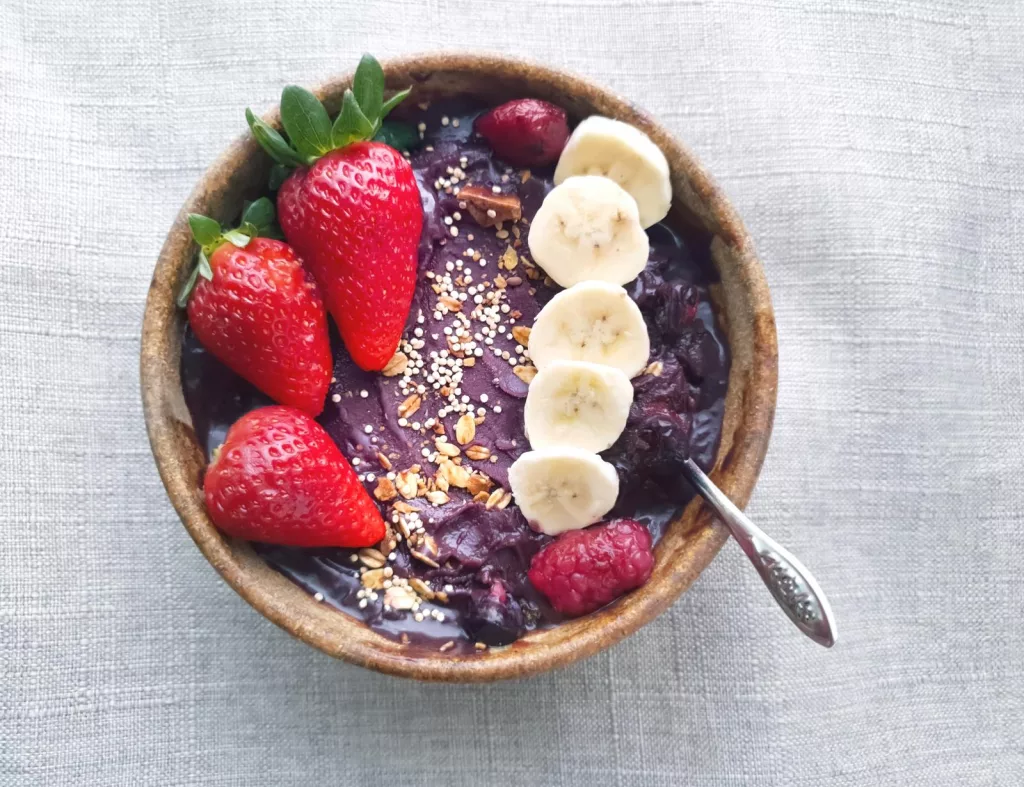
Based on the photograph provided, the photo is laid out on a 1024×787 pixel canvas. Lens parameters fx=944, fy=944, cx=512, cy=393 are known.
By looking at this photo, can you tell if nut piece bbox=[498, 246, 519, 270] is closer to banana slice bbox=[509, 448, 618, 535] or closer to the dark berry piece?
banana slice bbox=[509, 448, 618, 535]

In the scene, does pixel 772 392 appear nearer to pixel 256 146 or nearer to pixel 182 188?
pixel 256 146

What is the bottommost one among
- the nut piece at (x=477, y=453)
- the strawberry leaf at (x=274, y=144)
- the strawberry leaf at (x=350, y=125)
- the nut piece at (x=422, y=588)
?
the nut piece at (x=422, y=588)

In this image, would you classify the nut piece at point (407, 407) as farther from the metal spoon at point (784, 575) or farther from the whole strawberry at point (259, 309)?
→ the metal spoon at point (784, 575)

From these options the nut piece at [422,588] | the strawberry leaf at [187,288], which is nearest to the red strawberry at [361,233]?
the strawberry leaf at [187,288]

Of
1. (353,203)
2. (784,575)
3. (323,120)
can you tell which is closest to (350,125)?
(323,120)

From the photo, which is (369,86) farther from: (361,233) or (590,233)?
(590,233)

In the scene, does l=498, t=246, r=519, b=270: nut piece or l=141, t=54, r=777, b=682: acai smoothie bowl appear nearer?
l=141, t=54, r=777, b=682: acai smoothie bowl

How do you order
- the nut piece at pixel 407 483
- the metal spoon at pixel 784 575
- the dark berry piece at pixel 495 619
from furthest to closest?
the nut piece at pixel 407 483 < the dark berry piece at pixel 495 619 < the metal spoon at pixel 784 575

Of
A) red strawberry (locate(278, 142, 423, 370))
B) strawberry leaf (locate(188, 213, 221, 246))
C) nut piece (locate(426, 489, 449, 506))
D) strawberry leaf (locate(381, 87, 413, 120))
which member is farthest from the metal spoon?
strawberry leaf (locate(188, 213, 221, 246))
